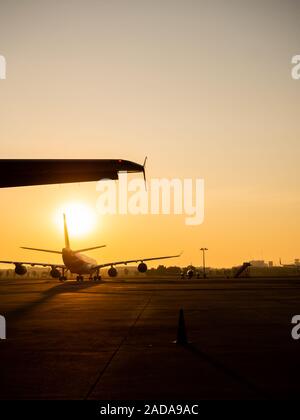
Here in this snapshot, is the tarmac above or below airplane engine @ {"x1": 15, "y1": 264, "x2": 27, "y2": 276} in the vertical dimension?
below

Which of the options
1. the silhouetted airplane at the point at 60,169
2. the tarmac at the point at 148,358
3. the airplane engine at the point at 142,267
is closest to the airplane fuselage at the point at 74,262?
the airplane engine at the point at 142,267

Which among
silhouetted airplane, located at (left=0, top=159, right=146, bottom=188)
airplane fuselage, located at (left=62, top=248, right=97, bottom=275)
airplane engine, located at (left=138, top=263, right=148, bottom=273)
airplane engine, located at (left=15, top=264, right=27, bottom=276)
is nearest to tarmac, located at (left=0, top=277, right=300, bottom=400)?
silhouetted airplane, located at (left=0, top=159, right=146, bottom=188)

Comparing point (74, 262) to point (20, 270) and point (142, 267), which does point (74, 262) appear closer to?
point (20, 270)

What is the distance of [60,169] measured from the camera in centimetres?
2689

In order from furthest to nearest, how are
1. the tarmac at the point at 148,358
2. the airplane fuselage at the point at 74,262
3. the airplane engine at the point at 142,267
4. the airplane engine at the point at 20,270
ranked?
the airplane fuselage at the point at 74,262, the airplane engine at the point at 142,267, the airplane engine at the point at 20,270, the tarmac at the point at 148,358

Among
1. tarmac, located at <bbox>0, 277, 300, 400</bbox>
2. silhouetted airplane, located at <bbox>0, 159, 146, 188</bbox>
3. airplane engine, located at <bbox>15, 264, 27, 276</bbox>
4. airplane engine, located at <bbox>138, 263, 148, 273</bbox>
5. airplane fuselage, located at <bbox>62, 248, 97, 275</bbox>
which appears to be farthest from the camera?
airplane fuselage, located at <bbox>62, 248, 97, 275</bbox>

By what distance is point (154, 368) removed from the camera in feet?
31.1

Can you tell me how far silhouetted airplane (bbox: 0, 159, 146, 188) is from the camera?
25.8 meters

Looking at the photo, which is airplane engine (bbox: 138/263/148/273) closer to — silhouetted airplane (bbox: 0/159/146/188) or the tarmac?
silhouetted airplane (bbox: 0/159/146/188)

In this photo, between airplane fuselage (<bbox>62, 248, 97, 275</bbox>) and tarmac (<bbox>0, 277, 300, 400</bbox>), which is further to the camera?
airplane fuselage (<bbox>62, 248, 97, 275</bbox>)

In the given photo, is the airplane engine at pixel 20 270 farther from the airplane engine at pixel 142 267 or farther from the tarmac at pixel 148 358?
the tarmac at pixel 148 358

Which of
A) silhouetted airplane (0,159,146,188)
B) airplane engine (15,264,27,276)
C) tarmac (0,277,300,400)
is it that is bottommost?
tarmac (0,277,300,400)

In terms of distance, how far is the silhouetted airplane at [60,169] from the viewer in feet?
84.6
